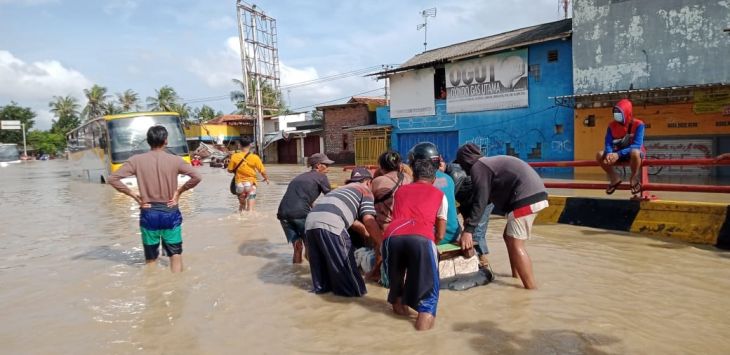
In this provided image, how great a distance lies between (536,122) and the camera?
2052 centimetres

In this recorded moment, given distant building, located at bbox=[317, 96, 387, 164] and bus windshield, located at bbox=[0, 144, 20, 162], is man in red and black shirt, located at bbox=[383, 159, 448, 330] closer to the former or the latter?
distant building, located at bbox=[317, 96, 387, 164]

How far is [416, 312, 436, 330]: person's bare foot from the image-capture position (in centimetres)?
363

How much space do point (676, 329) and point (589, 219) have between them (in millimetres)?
4153

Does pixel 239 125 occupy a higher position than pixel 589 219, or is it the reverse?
pixel 239 125

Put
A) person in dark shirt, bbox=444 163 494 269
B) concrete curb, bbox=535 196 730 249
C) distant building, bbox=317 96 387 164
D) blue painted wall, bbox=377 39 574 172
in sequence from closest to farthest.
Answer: person in dark shirt, bbox=444 163 494 269 < concrete curb, bbox=535 196 730 249 < blue painted wall, bbox=377 39 574 172 < distant building, bbox=317 96 387 164

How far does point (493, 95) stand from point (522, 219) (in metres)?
18.5

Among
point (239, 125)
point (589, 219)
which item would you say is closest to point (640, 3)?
point (589, 219)

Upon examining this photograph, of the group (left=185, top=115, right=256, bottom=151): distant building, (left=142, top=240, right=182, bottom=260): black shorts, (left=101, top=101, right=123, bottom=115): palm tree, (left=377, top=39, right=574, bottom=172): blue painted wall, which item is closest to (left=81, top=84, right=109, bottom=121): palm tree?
(left=101, top=101, right=123, bottom=115): palm tree

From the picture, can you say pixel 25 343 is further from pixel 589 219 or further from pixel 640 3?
pixel 640 3

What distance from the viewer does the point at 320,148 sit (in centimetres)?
3547

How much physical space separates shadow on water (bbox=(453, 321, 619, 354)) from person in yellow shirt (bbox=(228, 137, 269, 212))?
6343mm

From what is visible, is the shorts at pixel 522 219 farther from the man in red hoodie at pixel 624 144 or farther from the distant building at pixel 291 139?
the distant building at pixel 291 139

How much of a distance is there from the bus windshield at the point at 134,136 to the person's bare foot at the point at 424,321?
1490 cm

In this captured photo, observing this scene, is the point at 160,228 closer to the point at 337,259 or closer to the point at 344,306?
the point at 337,259
